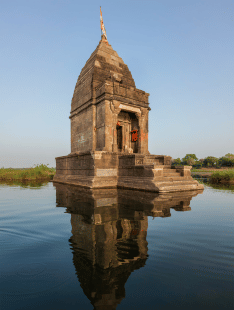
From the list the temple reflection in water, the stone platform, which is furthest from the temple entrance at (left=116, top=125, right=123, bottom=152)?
the temple reflection in water

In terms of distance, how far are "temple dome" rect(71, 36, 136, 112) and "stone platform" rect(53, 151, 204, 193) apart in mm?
5207

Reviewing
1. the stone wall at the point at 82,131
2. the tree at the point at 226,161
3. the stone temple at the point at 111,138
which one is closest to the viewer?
the stone temple at the point at 111,138

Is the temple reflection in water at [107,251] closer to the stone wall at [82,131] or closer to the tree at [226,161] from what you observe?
the stone wall at [82,131]

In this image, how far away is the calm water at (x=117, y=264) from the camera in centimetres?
141

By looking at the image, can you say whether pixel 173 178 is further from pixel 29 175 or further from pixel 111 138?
pixel 29 175

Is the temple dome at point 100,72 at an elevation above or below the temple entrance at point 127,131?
above

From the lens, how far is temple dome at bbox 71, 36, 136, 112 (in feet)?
41.7

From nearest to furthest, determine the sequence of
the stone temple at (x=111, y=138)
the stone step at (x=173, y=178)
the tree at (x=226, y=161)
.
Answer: the stone step at (x=173, y=178), the stone temple at (x=111, y=138), the tree at (x=226, y=161)

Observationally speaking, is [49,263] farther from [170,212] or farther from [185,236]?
[170,212]

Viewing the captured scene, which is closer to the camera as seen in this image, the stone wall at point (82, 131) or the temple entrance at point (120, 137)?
the stone wall at point (82, 131)

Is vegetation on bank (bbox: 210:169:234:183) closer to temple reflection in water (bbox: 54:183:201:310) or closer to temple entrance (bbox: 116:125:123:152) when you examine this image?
temple entrance (bbox: 116:125:123:152)

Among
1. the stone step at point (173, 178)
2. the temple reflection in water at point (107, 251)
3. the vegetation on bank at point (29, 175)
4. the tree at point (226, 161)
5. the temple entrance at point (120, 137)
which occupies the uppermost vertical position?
the temple entrance at point (120, 137)

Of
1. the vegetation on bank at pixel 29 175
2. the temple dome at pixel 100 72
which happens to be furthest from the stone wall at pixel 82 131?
the vegetation on bank at pixel 29 175

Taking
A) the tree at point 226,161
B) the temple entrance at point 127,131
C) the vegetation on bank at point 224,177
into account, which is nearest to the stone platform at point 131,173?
the temple entrance at point 127,131
